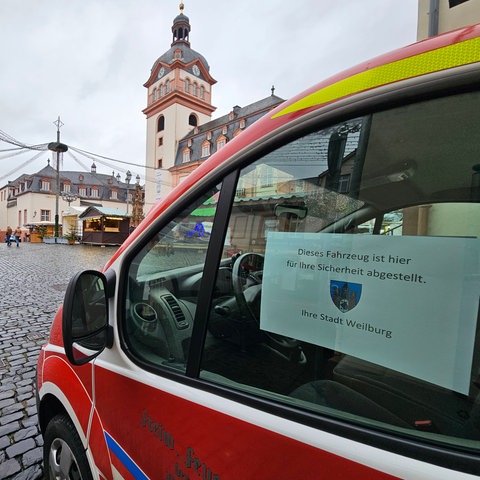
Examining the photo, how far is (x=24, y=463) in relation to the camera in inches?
89.2

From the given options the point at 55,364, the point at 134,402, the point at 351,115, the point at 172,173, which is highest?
the point at 172,173

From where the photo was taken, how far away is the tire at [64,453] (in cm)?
149

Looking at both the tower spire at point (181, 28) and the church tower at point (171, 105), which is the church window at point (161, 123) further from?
the tower spire at point (181, 28)

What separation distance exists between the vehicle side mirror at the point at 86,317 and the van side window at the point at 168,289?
0.34ft

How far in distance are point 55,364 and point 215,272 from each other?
120 centimetres

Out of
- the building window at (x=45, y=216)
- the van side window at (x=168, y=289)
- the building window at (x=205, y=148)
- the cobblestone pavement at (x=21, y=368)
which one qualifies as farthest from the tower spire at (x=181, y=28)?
A: the van side window at (x=168, y=289)

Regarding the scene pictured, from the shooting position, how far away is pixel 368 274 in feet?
2.62

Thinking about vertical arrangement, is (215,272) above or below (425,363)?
above

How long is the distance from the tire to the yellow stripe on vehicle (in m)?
1.72

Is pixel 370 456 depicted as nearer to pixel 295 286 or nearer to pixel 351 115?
pixel 295 286

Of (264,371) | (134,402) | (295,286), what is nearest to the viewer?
(295,286)

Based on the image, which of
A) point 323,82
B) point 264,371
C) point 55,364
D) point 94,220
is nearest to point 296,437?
point 264,371

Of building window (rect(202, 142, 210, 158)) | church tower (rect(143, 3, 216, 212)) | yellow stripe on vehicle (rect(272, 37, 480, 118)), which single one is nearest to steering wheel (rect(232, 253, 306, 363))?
yellow stripe on vehicle (rect(272, 37, 480, 118))

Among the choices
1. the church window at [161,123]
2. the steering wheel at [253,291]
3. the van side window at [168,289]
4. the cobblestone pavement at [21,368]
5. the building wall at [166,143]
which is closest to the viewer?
the steering wheel at [253,291]
